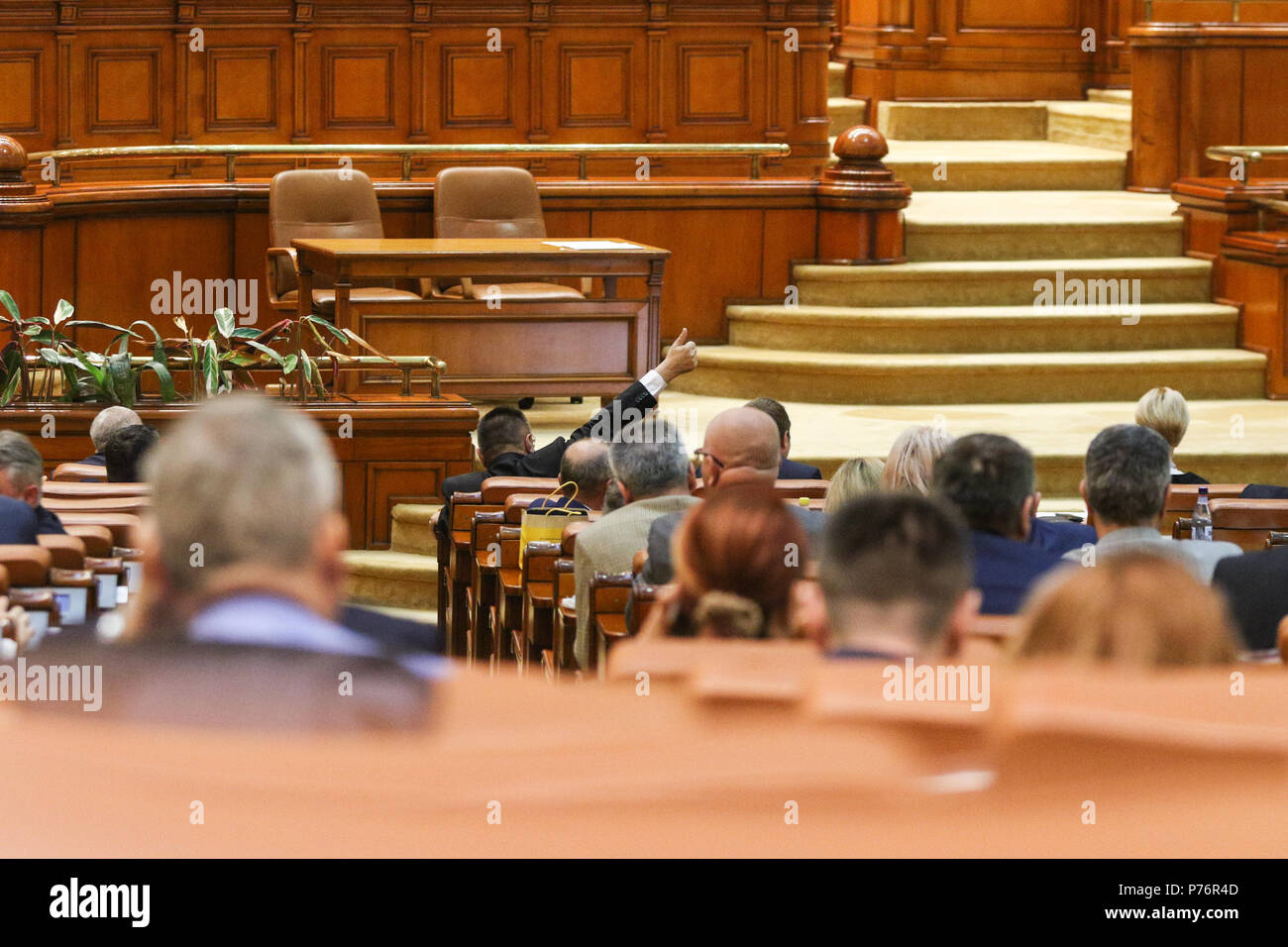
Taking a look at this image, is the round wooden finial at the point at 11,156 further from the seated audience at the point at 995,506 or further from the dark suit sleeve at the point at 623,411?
the seated audience at the point at 995,506

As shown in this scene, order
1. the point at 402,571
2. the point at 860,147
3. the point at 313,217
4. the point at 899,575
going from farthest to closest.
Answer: the point at 860,147 → the point at 313,217 → the point at 402,571 → the point at 899,575

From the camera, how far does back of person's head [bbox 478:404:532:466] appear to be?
5.69m

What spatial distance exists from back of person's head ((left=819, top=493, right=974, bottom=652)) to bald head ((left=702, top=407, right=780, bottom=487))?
192 cm

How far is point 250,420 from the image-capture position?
1517 mm

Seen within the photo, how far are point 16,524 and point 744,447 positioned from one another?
1.28 metres

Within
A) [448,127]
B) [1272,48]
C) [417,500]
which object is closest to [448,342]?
[417,500]

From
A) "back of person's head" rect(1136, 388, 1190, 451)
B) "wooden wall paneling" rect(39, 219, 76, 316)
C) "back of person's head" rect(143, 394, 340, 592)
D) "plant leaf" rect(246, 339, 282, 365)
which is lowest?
"back of person's head" rect(1136, 388, 1190, 451)

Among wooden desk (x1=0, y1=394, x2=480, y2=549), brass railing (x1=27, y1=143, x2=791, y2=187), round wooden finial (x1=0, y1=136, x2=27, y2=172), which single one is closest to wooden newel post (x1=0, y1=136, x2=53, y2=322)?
round wooden finial (x1=0, y1=136, x2=27, y2=172)

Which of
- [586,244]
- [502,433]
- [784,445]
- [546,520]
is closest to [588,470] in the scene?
[546,520]

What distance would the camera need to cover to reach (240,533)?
58.7 inches

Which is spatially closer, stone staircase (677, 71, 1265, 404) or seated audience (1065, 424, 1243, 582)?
seated audience (1065, 424, 1243, 582)

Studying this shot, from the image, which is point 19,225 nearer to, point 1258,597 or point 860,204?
point 860,204

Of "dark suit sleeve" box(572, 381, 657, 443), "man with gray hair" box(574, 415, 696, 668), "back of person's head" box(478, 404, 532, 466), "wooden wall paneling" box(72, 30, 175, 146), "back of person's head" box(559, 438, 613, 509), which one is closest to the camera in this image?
"man with gray hair" box(574, 415, 696, 668)

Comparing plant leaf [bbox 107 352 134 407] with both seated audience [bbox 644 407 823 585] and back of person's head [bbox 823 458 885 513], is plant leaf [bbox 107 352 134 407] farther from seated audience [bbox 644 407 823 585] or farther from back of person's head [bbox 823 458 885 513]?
back of person's head [bbox 823 458 885 513]
